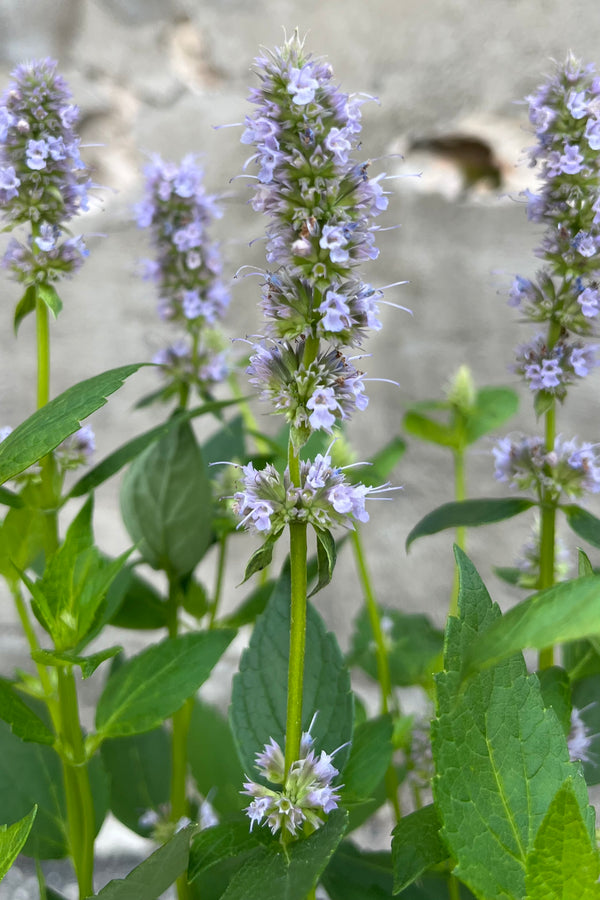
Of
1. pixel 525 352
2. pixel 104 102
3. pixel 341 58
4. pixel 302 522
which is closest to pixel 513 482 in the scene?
pixel 525 352

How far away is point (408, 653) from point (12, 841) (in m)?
0.51

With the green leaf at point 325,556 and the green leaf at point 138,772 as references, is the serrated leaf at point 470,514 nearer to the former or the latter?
the green leaf at point 325,556

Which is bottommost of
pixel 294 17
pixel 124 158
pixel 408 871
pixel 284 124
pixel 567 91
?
pixel 408 871

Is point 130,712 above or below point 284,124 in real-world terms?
below

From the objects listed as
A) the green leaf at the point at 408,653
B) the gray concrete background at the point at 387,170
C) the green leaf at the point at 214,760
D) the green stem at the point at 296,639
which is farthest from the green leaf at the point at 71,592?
the gray concrete background at the point at 387,170

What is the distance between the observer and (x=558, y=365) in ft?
1.91

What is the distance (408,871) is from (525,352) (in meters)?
0.36

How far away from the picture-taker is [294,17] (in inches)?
48.4

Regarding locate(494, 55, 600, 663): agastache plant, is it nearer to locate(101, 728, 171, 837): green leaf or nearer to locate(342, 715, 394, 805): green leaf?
locate(342, 715, 394, 805): green leaf

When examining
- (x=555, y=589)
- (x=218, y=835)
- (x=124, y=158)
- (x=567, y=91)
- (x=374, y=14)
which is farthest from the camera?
(x=124, y=158)

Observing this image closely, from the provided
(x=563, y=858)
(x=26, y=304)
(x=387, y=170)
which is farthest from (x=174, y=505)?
(x=387, y=170)

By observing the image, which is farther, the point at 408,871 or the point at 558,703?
the point at 558,703

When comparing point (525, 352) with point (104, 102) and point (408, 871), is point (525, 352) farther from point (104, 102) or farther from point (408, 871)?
point (104, 102)

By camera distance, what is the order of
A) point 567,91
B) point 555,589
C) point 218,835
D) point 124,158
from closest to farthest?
point 555,589, point 218,835, point 567,91, point 124,158
